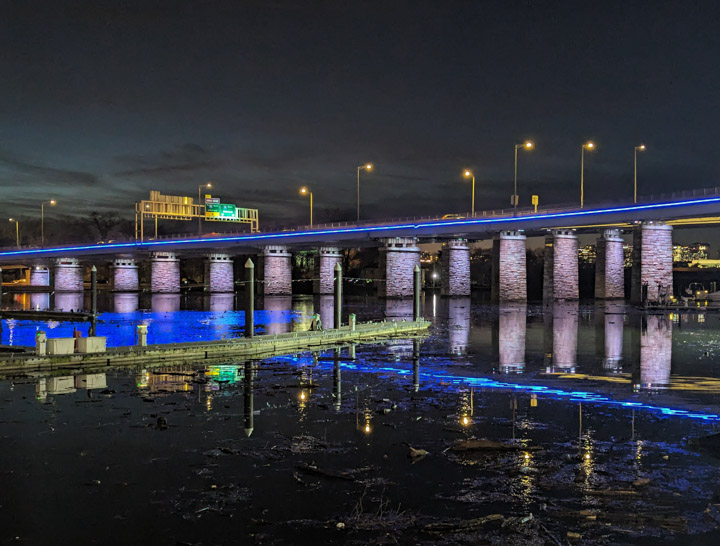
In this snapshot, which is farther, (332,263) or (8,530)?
(332,263)

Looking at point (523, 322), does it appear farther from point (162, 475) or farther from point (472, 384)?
point (162, 475)

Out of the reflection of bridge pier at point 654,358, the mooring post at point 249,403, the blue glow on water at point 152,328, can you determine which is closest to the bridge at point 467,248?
the reflection of bridge pier at point 654,358

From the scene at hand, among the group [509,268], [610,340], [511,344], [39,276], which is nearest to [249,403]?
[511,344]

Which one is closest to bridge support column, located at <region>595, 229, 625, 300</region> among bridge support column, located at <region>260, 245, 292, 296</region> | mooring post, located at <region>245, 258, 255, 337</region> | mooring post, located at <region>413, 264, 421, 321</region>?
bridge support column, located at <region>260, 245, 292, 296</region>

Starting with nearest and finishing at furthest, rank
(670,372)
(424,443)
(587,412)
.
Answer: (424,443), (587,412), (670,372)

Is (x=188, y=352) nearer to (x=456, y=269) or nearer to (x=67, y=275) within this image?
(x=456, y=269)

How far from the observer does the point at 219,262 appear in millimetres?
108438

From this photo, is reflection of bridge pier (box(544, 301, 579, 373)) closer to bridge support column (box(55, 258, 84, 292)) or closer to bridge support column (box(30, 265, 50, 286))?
bridge support column (box(55, 258, 84, 292))

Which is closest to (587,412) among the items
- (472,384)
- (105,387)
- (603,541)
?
(472,384)

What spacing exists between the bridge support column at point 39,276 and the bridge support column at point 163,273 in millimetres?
46555

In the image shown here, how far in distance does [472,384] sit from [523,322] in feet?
89.7

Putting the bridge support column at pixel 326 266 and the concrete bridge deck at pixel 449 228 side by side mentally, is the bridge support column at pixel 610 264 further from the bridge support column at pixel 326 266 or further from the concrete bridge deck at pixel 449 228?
the bridge support column at pixel 326 266

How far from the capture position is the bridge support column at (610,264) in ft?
262

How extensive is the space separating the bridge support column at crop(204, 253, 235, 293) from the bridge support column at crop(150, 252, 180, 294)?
5.45 meters
